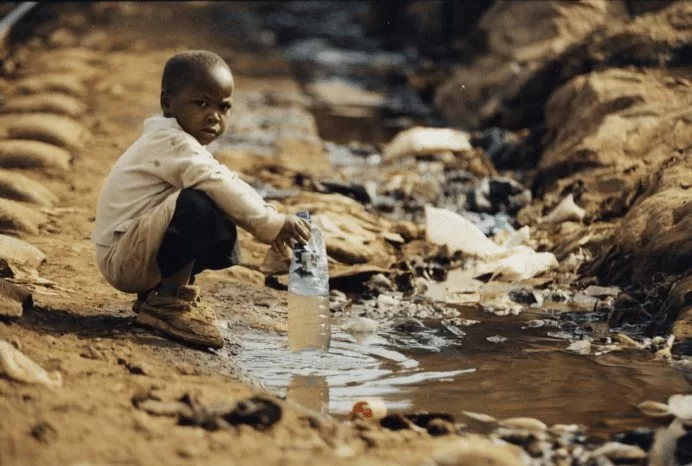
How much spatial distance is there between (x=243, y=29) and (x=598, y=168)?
28.9 feet

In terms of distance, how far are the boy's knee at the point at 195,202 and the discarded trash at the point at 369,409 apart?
0.87 m

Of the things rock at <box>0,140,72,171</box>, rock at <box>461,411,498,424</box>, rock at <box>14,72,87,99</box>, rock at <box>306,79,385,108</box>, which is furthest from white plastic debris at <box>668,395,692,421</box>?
rock at <box>306,79,385,108</box>

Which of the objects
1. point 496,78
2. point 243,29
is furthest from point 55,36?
point 496,78

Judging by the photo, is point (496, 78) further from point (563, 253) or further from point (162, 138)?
point (162, 138)

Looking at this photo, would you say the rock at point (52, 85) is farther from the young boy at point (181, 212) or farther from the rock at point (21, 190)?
the young boy at point (181, 212)

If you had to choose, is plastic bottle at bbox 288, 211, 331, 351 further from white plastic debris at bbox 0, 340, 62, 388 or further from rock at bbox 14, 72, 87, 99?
rock at bbox 14, 72, 87, 99

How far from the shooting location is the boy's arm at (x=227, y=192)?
4.02 metres

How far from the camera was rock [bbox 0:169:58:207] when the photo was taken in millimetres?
6465

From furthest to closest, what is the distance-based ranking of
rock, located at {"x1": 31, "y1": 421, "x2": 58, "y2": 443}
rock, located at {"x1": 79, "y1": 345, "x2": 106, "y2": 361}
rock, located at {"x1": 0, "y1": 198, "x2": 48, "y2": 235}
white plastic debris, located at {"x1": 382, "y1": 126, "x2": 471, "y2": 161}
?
white plastic debris, located at {"x1": 382, "y1": 126, "x2": 471, "y2": 161} → rock, located at {"x1": 0, "y1": 198, "x2": 48, "y2": 235} → rock, located at {"x1": 79, "y1": 345, "x2": 106, "y2": 361} → rock, located at {"x1": 31, "y1": 421, "x2": 58, "y2": 443}

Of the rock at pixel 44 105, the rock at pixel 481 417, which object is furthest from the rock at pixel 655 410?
the rock at pixel 44 105

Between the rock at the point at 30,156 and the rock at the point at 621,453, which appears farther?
the rock at the point at 30,156

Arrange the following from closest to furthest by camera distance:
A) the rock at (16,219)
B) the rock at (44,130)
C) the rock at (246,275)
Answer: the rock at (246,275) < the rock at (16,219) < the rock at (44,130)

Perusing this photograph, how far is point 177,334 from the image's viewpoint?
4141mm

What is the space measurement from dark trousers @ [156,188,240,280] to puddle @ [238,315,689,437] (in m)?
0.42
